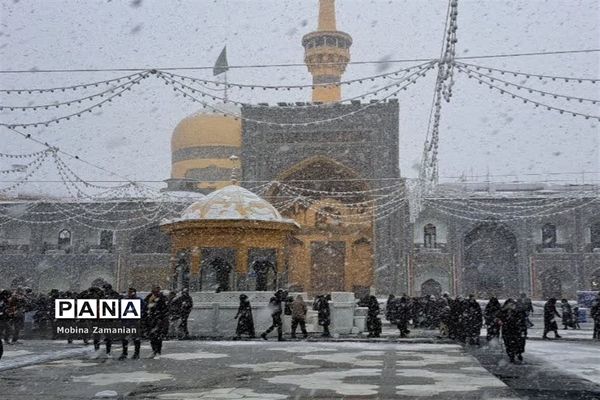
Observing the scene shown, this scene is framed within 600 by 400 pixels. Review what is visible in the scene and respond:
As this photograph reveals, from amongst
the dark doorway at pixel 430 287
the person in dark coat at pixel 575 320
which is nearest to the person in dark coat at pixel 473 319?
the person in dark coat at pixel 575 320

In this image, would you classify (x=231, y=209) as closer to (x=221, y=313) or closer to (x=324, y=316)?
(x=221, y=313)

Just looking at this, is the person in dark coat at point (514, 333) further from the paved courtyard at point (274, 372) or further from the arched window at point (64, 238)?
the arched window at point (64, 238)

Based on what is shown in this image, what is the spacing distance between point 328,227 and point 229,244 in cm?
1422

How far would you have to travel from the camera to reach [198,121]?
3706cm

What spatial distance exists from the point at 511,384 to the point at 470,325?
5536 mm

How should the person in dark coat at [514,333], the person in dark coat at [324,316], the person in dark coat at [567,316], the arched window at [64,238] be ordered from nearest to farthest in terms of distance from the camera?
the person in dark coat at [514,333]
the person in dark coat at [324,316]
the person in dark coat at [567,316]
the arched window at [64,238]

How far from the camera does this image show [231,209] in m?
15.7

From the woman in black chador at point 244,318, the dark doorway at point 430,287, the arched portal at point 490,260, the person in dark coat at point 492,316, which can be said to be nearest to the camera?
the person in dark coat at point 492,316

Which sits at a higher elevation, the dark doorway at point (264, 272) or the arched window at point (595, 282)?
the dark doorway at point (264, 272)

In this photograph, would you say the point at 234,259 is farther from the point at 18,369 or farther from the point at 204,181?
the point at 204,181

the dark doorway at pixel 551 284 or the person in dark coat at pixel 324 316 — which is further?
the dark doorway at pixel 551 284

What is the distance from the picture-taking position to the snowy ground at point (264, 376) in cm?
649

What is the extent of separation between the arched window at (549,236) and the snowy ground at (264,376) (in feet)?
66.8

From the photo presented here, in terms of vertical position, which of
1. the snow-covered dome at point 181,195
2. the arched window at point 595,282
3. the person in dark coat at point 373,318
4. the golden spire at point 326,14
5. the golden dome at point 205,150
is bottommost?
the person in dark coat at point 373,318
